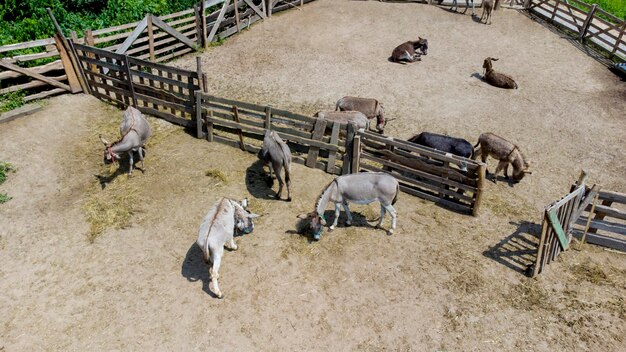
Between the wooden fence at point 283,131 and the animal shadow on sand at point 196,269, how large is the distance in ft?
12.0

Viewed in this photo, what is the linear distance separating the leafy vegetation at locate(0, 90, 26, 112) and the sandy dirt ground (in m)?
0.72

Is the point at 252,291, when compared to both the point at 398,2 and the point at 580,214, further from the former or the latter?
the point at 398,2

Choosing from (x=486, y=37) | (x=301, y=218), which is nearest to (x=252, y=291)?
(x=301, y=218)

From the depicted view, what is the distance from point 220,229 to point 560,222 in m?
6.75

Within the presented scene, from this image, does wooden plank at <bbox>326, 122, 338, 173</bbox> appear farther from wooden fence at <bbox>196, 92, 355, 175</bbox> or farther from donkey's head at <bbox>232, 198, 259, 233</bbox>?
donkey's head at <bbox>232, 198, 259, 233</bbox>

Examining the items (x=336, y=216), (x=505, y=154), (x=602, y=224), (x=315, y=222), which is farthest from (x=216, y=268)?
(x=602, y=224)

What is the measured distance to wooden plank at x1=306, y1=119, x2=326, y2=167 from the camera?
10414 mm

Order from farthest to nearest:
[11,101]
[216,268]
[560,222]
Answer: [11,101] < [560,222] < [216,268]

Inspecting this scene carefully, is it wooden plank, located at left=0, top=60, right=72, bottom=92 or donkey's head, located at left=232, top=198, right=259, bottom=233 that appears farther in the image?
wooden plank, located at left=0, top=60, right=72, bottom=92

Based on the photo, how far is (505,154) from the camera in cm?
1051

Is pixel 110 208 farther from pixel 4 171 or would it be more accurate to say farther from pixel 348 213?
pixel 348 213

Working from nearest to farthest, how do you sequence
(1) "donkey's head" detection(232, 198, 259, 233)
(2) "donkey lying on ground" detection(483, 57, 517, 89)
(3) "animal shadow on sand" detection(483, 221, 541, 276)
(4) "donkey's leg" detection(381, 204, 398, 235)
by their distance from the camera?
(3) "animal shadow on sand" detection(483, 221, 541, 276)
(1) "donkey's head" detection(232, 198, 259, 233)
(4) "donkey's leg" detection(381, 204, 398, 235)
(2) "donkey lying on ground" detection(483, 57, 517, 89)

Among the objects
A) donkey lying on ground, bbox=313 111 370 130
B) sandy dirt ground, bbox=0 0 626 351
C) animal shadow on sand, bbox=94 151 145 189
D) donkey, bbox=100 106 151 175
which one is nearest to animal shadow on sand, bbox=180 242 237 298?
sandy dirt ground, bbox=0 0 626 351

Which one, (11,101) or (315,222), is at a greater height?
(315,222)
